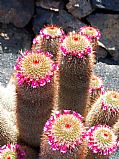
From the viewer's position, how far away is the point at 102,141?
211 centimetres

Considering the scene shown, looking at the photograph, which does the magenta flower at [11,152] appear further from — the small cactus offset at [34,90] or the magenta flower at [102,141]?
the magenta flower at [102,141]

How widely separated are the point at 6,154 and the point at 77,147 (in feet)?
1.45

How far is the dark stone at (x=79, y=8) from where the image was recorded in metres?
5.38

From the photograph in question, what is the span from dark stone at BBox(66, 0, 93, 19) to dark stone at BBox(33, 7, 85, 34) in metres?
0.08

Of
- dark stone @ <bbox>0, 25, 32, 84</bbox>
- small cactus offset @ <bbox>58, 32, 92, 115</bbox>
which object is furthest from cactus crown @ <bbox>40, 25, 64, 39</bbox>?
dark stone @ <bbox>0, 25, 32, 84</bbox>

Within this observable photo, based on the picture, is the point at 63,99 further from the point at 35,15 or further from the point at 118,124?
the point at 35,15

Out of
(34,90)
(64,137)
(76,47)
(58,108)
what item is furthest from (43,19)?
(64,137)

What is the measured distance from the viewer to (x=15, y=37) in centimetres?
561

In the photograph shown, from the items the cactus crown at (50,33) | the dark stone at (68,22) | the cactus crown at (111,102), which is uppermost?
the cactus crown at (50,33)

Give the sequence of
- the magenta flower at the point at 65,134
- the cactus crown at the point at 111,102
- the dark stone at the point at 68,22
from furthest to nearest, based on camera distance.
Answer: the dark stone at the point at 68,22
the cactus crown at the point at 111,102
the magenta flower at the point at 65,134

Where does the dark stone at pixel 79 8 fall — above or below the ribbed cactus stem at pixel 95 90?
above

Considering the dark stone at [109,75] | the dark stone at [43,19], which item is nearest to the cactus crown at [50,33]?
the dark stone at [109,75]

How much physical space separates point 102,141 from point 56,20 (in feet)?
11.8

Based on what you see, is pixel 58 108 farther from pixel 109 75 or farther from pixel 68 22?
pixel 68 22
